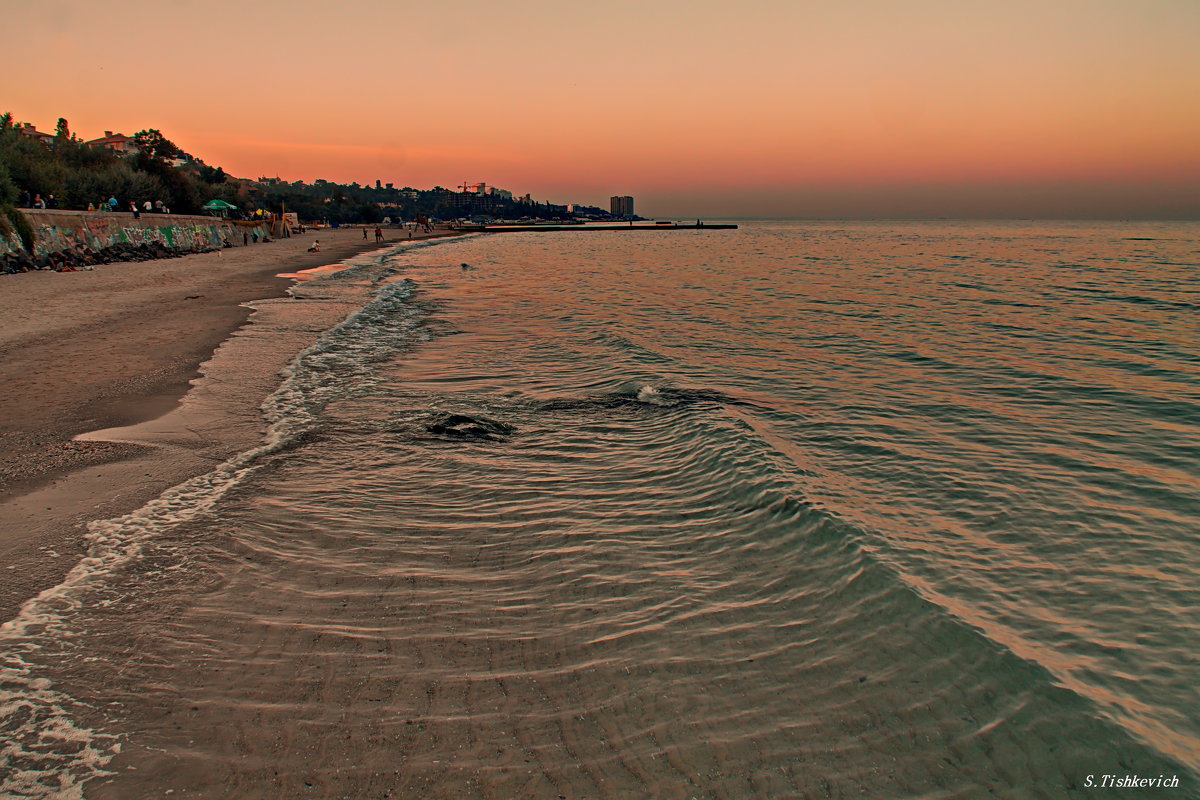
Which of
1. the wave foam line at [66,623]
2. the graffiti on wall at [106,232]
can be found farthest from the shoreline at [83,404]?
the graffiti on wall at [106,232]

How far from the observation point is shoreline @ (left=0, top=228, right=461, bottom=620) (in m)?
5.56

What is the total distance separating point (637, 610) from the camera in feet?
15.8

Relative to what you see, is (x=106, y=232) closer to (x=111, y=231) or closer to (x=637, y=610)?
(x=111, y=231)

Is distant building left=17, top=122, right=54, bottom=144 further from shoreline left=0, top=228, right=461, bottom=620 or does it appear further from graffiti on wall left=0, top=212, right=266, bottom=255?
shoreline left=0, top=228, right=461, bottom=620

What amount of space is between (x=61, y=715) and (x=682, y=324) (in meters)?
19.3

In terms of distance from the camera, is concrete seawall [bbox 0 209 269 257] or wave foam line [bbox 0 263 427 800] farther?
concrete seawall [bbox 0 209 269 257]

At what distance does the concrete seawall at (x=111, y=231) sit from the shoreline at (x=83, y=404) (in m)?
12.9

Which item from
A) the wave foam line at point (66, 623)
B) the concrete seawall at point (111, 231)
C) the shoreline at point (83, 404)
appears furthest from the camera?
the concrete seawall at point (111, 231)

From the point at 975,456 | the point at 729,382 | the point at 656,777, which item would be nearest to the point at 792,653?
the point at 656,777

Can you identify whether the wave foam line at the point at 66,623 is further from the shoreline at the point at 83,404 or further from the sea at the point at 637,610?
the shoreline at the point at 83,404

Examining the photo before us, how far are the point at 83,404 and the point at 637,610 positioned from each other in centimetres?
931

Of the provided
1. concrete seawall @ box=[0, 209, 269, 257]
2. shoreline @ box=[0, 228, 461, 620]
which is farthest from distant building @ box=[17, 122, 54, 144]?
shoreline @ box=[0, 228, 461, 620]

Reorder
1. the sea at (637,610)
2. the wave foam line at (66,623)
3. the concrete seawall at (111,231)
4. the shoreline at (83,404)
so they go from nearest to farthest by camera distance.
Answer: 1. the wave foam line at (66,623)
2. the sea at (637,610)
3. the shoreline at (83,404)
4. the concrete seawall at (111,231)

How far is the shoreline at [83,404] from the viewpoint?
219 inches
